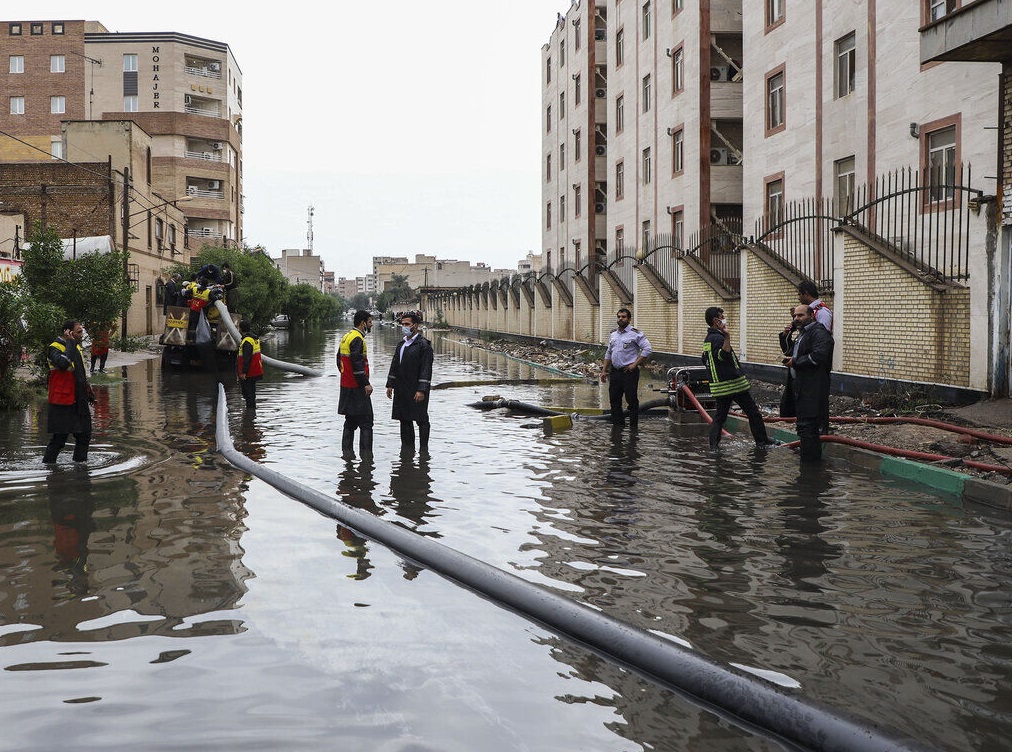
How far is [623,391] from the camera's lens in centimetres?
1455

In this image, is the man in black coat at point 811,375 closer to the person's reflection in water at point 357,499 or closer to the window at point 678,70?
the person's reflection in water at point 357,499

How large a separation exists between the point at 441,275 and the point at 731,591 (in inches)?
6393

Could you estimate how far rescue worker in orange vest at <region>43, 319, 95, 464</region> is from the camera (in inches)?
408

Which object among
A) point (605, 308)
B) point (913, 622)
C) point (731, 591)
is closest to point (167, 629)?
point (731, 591)

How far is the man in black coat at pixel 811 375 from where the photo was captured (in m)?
10.2

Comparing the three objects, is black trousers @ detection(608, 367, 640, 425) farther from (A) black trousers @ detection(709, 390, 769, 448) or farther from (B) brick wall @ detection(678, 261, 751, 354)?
(B) brick wall @ detection(678, 261, 751, 354)

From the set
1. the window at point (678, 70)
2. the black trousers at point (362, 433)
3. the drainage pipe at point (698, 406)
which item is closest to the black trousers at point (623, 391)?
the drainage pipe at point (698, 406)

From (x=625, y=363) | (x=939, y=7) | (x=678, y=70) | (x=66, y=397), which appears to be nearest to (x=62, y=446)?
(x=66, y=397)

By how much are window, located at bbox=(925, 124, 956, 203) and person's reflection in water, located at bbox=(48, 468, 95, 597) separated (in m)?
14.5

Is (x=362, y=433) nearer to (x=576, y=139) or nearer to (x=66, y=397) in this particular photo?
(x=66, y=397)

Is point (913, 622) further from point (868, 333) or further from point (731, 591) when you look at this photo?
point (868, 333)

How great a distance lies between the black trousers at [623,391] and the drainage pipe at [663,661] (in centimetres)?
784

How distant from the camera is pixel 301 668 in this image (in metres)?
4.50

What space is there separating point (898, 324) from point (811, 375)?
22.9 ft
